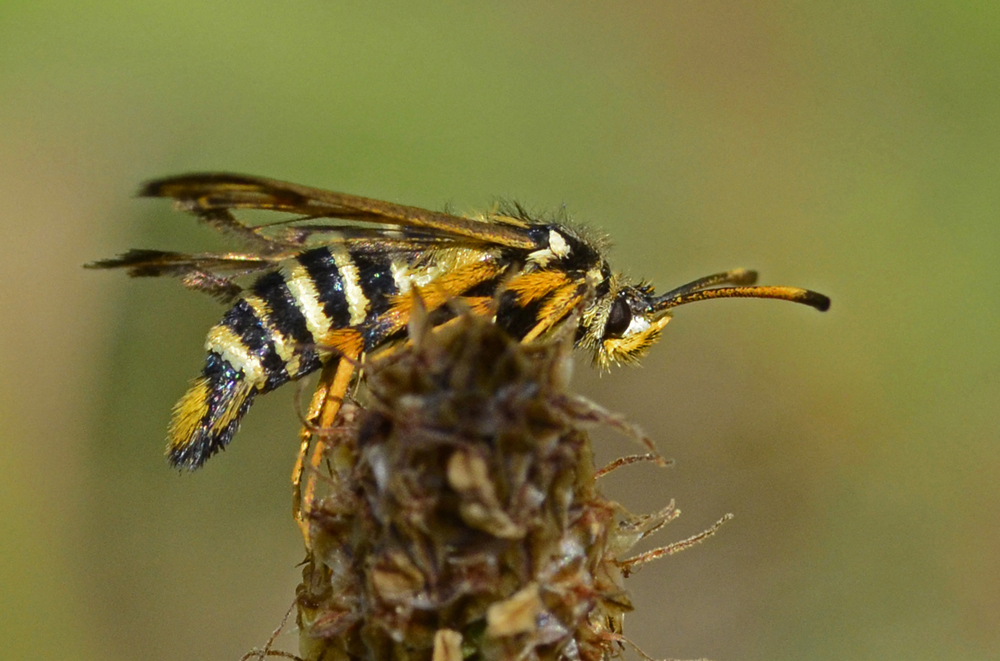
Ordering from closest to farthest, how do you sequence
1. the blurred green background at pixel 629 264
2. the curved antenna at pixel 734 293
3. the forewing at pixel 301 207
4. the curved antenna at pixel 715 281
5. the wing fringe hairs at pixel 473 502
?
1. the wing fringe hairs at pixel 473 502
2. the forewing at pixel 301 207
3. the curved antenna at pixel 734 293
4. the curved antenna at pixel 715 281
5. the blurred green background at pixel 629 264

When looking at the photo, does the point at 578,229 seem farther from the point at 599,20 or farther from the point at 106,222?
the point at 599,20

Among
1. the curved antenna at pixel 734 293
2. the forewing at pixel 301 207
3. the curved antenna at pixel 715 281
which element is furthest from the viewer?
the curved antenna at pixel 715 281

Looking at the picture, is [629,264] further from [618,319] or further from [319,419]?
[319,419]

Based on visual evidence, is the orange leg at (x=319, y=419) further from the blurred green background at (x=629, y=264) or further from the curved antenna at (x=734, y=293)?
the blurred green background at (x=629, y=264)

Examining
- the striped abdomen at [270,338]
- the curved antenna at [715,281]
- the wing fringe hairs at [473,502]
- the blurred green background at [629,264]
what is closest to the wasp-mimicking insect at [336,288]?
the striped abdomen at [270,338]

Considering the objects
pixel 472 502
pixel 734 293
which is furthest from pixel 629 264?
pixel 472 502

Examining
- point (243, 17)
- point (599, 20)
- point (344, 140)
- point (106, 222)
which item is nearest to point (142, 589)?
point (106, 222)
